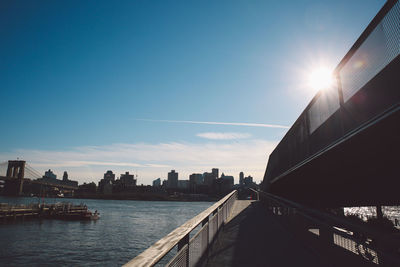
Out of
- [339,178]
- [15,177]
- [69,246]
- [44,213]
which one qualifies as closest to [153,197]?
[15,177]

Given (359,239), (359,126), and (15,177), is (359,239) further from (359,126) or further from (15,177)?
(15,177)

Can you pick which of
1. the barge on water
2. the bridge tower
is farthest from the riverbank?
the barge on water

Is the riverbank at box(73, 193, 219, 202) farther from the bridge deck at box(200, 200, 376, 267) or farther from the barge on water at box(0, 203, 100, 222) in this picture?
the bridge deck at box(200, 200, 376, 267)

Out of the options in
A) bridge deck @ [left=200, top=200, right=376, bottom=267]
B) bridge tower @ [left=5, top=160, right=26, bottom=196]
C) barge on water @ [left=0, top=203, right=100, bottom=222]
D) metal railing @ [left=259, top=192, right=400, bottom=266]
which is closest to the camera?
metal railing @ [left=259, top=192, right=400, bottom=266]

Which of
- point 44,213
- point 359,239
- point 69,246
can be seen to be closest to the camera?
point 359,239

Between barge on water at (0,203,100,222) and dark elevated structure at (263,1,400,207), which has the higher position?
dark elevated structure at (263,1,400,207)

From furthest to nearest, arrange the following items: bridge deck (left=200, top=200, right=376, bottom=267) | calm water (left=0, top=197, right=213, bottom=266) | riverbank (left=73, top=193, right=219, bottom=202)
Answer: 1. riverbank (left=73, top=193, right=219, bottom=202)
2. calm water (left=0, top=197, right=213, bottom=266)
3. bridge deck (left=200, top=200, right=376, bottom=267)

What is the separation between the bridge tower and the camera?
12594 cm

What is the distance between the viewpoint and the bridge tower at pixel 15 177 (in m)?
126

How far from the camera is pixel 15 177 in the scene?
127188 mm

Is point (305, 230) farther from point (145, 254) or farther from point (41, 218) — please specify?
point (41, 218)

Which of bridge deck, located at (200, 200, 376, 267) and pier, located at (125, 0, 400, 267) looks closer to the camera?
pier, located at (125, 0, 400, 267)

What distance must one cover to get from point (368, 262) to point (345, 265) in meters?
0.69

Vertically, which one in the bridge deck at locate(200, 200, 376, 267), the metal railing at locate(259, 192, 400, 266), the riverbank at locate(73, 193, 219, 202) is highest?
the metal railing at locate(259, 192, 400, 266)
